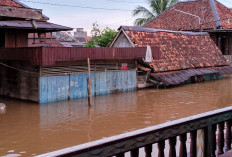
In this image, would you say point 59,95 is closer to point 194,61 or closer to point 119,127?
point 119,127

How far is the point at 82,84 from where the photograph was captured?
17.0 metres

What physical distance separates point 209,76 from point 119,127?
646 inches

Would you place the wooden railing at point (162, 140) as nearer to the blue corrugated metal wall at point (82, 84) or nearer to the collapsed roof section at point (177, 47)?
the blue corrugated metal wall at point (82, 84)

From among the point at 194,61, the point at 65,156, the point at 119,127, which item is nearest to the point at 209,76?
the point at 194,61

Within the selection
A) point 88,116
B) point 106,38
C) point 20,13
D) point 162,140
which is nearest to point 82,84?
point 88,116

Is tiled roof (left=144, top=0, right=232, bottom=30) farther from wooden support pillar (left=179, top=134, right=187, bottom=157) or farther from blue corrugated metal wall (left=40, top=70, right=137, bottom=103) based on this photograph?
wooden support pillar (left=179, top=134, right=187, bottom=157)

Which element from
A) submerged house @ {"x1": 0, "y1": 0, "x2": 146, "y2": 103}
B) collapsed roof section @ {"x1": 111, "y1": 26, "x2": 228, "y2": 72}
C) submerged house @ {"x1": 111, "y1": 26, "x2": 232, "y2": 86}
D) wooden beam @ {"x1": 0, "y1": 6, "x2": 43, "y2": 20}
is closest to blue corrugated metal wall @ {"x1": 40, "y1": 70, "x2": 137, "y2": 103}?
submerged house @ {"x1": 0, "y1": 0, "x2": 146, "y2": 103}

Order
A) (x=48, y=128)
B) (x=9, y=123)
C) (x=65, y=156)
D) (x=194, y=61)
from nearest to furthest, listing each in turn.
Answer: (x=65, y=156)
(x=48, y=128)
(x=9, y=123)
(x=194, y=61)

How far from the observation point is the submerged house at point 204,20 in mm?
30947

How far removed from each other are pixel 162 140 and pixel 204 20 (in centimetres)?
3158

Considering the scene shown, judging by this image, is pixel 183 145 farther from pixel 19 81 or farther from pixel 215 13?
pixel 215 13

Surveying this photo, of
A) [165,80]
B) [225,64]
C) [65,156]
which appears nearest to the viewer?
[65,156]

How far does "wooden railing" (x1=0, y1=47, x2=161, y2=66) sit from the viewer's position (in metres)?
14.5

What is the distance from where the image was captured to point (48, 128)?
10922 millimetres
